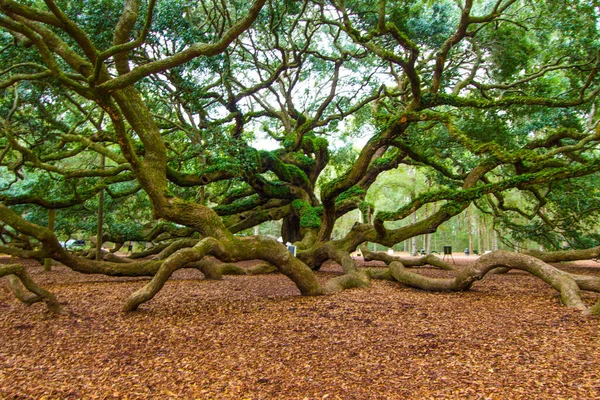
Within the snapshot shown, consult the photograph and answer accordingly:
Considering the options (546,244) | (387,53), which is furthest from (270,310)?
(546,244)

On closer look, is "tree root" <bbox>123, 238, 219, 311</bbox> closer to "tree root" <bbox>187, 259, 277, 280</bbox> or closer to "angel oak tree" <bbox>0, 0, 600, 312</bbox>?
"angel oak tree" <bbox>0, 0, 600, 312</bbox>

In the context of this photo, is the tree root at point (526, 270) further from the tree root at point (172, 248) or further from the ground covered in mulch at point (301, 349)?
the tree root at point (172, 248)

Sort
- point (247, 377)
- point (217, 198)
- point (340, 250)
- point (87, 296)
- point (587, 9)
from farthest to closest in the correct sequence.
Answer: point (217, 198)
point (340, 250)
point (587, 9)
point (87, 296)
point (247, 377)

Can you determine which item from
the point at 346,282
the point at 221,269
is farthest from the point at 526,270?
the point at 221,269

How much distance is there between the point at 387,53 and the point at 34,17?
561 cm

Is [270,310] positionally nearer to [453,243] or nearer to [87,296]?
[87,296]

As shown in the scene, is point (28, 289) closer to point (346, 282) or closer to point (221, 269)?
point (346, 282)

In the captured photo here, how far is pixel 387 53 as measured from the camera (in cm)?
744

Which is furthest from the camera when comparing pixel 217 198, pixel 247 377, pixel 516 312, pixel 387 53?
pixel 217 198

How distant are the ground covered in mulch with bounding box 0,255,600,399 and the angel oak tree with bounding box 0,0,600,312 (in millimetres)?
609

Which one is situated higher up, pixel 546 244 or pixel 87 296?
pixel 546 244

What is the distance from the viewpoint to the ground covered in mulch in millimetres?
2750

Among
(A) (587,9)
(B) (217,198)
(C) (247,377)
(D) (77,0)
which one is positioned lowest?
(C) (247,377)

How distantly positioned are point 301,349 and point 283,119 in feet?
34.6
